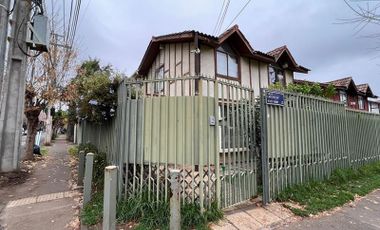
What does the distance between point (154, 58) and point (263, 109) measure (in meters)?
9.88

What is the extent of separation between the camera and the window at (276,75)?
50.6 feet

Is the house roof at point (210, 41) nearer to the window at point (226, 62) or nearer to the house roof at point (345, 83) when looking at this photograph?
the window at point (226, 62)

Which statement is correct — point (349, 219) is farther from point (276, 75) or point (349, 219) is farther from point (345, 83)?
point (345, 83)

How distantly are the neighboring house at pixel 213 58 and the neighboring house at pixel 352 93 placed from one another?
11.0 meters

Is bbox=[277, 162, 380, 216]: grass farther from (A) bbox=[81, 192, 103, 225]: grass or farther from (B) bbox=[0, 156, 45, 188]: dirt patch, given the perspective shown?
(B) bbox=[0, 156, 45, 188]: dirt patch

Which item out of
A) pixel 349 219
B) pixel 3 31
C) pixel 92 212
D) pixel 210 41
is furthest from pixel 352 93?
pixel 3 31

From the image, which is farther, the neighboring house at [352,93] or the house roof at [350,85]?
the house roof at [350,85]

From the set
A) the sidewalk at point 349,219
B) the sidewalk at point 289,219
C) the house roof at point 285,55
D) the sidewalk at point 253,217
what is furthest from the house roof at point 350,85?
the sidewalk at point 253,217

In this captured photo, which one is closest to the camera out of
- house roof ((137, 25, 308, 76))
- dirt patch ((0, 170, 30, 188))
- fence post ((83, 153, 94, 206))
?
fence post ((83, 153, 94, 206))

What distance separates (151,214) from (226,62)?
9479 millimetres

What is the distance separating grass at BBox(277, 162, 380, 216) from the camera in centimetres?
585

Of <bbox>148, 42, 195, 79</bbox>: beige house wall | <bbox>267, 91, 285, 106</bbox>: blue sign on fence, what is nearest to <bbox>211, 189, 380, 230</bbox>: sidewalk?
<bbox>267, 91, 285, 106</bbox>: blue sign on fence

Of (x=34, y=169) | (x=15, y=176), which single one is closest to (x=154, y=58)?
(x=34, y=169)

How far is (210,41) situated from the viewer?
1120cm
